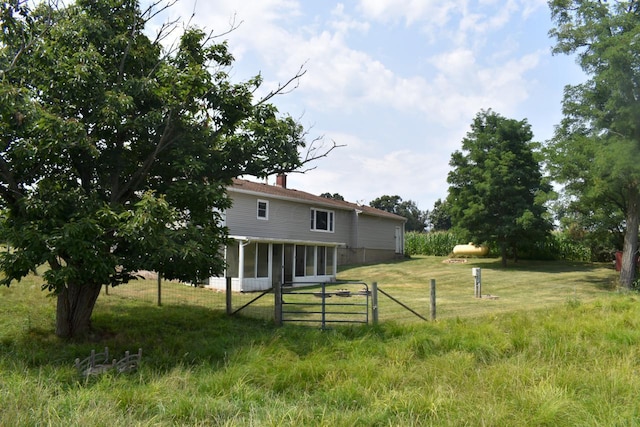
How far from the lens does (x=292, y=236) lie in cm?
2816

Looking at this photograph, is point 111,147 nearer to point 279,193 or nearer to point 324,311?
point 324,311

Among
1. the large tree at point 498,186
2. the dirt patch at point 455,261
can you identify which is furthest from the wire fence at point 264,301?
the dirt patch at point 455,261

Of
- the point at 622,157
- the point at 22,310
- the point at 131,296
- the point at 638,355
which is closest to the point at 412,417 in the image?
the point at 638,355

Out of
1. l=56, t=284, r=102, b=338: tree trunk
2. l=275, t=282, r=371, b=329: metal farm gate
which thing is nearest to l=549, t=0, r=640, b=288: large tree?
l=275, t=282, r=371, b=329: metal farm gate

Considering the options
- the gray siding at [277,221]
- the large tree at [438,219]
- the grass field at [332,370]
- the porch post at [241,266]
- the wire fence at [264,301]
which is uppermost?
the large tree at [438,219]

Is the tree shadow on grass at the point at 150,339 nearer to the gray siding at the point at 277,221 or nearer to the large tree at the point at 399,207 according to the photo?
the gray siding at the point at 277,221

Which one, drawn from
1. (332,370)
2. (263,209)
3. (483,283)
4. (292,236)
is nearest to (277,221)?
(263,209)

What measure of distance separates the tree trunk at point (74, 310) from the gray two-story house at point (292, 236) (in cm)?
585

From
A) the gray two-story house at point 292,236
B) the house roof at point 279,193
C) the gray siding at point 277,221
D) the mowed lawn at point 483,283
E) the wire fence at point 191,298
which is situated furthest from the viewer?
the house roof at point 279,193

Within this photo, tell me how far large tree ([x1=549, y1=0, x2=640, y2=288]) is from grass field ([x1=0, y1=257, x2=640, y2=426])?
328 inches

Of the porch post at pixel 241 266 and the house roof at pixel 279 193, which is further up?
the house roof at pixel 279 193

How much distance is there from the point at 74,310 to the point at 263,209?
16546 millimetres

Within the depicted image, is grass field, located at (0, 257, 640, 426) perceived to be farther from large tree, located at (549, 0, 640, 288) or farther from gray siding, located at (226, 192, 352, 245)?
gray siding, located at (226, 192, 352, 245)

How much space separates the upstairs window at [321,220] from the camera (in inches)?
1195
